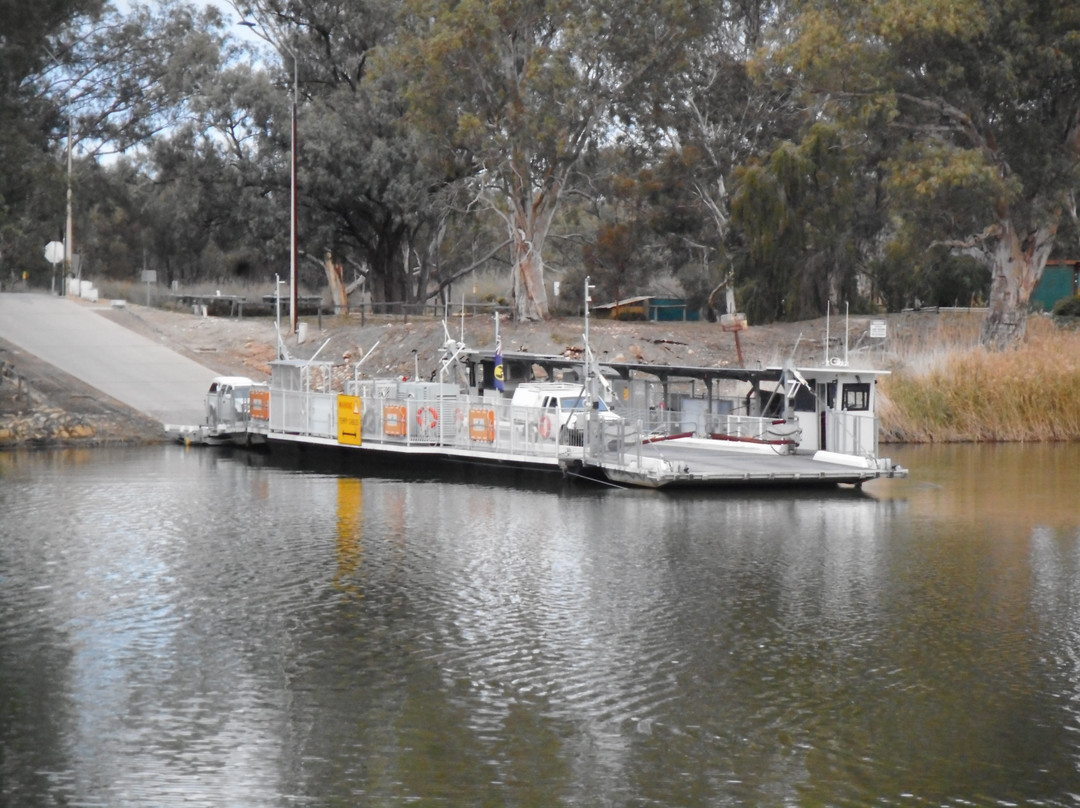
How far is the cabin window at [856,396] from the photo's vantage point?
3950 cm

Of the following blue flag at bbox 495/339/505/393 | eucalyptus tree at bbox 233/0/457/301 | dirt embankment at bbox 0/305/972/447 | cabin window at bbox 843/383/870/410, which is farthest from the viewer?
eucalyptus tree at bbox 233/0/457/301

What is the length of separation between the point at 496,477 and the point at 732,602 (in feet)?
56.6

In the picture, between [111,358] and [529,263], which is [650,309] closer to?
[529,263]

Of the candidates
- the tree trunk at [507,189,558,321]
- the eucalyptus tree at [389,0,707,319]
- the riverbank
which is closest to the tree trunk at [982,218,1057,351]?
the riverbank

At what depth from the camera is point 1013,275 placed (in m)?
58.9

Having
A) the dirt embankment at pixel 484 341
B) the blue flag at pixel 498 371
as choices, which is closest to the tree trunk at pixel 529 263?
the dirt embankment at pixel 484 341

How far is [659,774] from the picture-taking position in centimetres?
1467

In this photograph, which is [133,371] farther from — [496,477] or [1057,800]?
[1057,800]

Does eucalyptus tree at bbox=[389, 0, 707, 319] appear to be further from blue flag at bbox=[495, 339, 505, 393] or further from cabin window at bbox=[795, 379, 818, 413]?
cabin window at bbox=[795, 379, 818, 413]

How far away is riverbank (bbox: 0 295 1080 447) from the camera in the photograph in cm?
4756

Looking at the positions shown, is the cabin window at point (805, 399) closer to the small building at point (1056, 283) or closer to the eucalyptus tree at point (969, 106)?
the eucalyptus tree at point (969, 106)

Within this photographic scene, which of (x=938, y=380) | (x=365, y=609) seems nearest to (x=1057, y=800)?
(x=365, y=609)

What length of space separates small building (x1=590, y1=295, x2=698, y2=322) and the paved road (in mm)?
32107

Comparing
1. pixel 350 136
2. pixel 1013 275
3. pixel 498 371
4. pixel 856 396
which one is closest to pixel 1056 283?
pixel 1013 275
